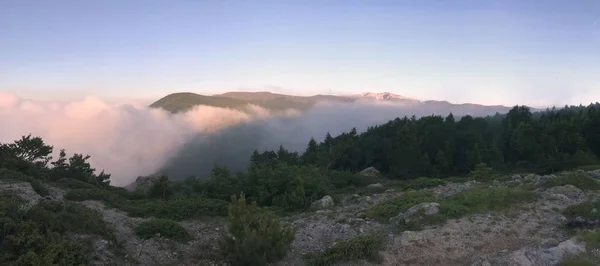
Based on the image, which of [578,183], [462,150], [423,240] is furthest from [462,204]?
[462,150]

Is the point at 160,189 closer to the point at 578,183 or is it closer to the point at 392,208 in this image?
the point at 392,208

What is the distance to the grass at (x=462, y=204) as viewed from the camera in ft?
54.0

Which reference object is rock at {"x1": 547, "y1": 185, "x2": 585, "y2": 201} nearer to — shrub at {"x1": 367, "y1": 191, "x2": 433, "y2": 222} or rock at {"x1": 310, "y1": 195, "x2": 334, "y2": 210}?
shrub at {"x1": 367, "y1": 191, "x2": 433, "y2": 222}

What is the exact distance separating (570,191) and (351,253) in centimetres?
1420

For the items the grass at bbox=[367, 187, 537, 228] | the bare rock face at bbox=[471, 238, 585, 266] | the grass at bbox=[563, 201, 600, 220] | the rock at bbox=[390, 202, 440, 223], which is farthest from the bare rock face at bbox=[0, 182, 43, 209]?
the grass at bbox=[563, 201, 600, 220]

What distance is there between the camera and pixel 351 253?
12.6 meters

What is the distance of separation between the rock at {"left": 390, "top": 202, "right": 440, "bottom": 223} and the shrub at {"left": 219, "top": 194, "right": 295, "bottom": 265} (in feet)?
18.6

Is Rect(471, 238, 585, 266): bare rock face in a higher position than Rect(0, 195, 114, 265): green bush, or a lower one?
lower

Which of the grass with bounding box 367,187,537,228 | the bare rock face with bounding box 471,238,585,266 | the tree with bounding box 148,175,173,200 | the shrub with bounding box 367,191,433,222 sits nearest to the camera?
the bare rock face with bounding box 471,238,585,266

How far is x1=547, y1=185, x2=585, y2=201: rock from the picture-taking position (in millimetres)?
19250

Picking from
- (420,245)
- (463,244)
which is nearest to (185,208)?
(420,245)

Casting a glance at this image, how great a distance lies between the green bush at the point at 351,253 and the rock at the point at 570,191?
12.1 m

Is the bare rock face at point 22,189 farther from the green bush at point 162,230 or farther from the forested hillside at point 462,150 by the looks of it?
the forested hillside at point 462,150

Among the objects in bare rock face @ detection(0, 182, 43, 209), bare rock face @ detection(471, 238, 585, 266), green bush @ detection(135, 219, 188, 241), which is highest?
bare rock face @ detection(471, 238, 585, 266)
